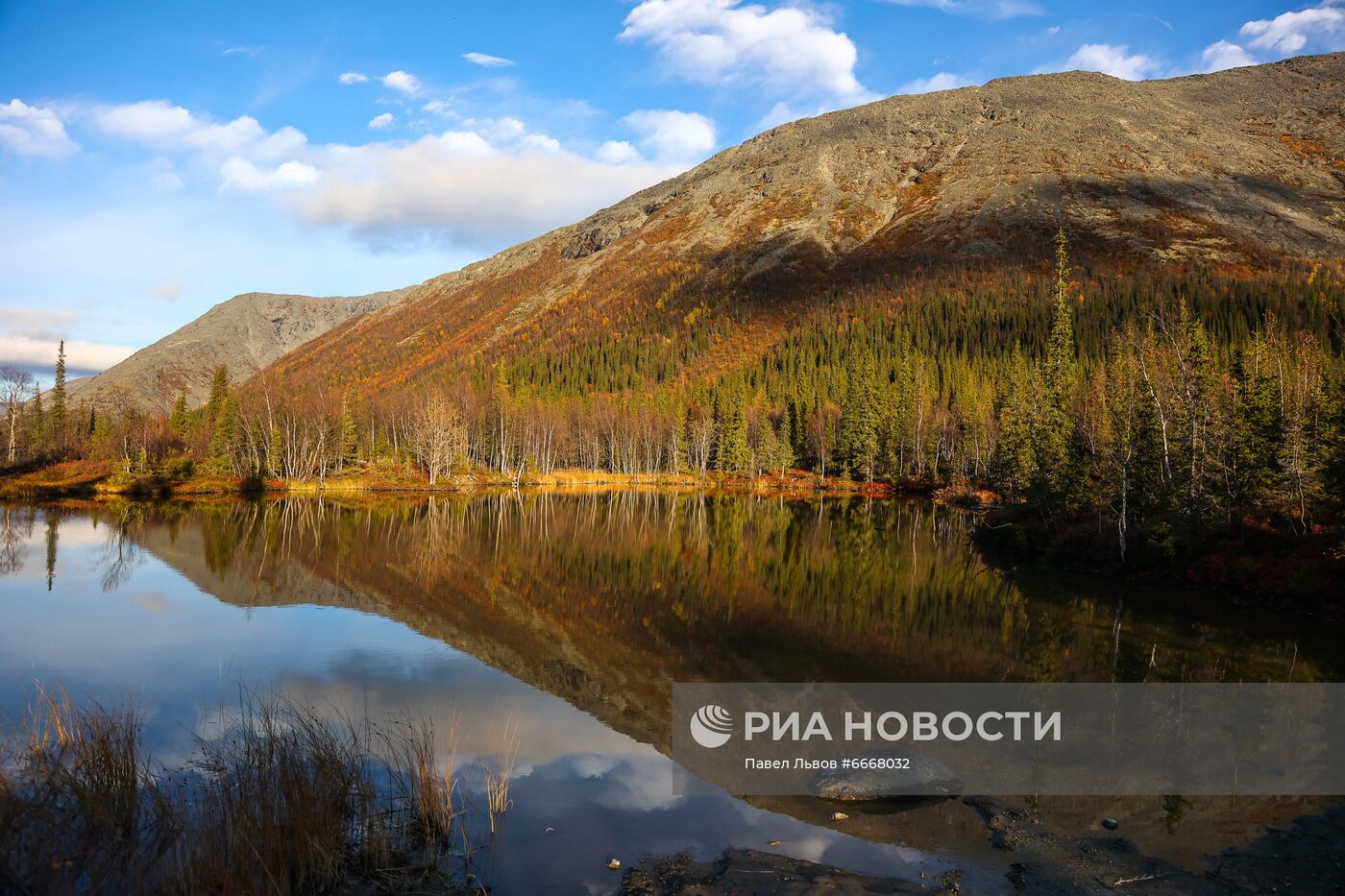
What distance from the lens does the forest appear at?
2933 centimetres

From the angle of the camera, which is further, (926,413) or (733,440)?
(733,440)

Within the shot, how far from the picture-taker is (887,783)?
10414 millimetres

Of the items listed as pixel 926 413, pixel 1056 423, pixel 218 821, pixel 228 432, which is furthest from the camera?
pixel 926 413

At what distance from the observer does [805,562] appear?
1307 inches

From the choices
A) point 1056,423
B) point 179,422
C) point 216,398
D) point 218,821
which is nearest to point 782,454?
point 1056,423

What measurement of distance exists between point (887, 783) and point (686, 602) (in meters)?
14.5

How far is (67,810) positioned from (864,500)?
A: 72477 millimetres

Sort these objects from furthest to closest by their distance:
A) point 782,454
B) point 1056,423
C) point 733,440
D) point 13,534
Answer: point 733,440 < point 782,454 < point 1056,423 < point 13,534

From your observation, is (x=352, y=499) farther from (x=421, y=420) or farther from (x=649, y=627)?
(x=649, y=627)

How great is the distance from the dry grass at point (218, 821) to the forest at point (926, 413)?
29.4 metres

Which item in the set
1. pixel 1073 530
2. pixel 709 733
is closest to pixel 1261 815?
pixel 709 733

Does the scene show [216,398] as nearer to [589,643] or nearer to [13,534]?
[13,534]

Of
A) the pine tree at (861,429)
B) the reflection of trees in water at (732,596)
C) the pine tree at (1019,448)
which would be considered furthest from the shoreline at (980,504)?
the reflection of trees in water at (732,596)

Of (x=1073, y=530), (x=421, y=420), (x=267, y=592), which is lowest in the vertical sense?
(x=267, y=592)
